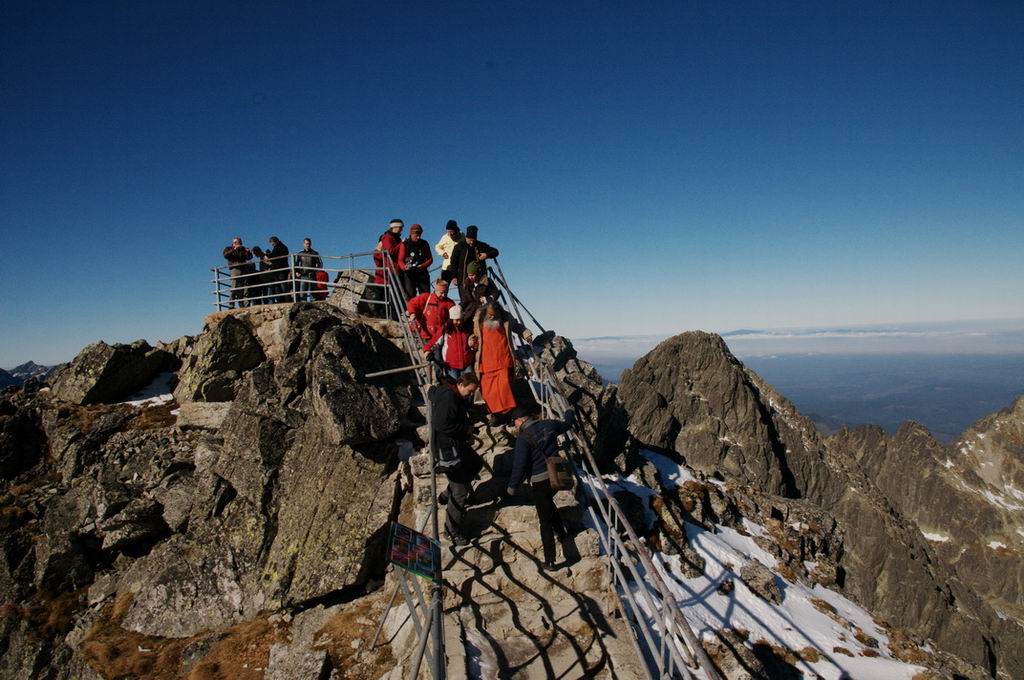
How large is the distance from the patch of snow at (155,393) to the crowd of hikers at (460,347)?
3989 millimetres

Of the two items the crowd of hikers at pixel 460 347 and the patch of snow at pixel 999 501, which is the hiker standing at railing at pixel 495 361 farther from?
the patch of snow at pixel 999 501

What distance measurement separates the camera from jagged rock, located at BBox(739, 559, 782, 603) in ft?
45.2

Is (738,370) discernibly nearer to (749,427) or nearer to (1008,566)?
(749,427)

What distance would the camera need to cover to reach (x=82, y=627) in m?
10.7

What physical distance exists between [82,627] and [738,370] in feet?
215

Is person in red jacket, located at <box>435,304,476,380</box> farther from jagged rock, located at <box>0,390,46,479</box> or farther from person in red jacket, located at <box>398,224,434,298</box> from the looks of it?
jagged rock, located at <box>0,390,46,479</box>

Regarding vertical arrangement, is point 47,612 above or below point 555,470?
below

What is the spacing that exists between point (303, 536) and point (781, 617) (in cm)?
1343

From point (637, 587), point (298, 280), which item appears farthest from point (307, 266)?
point (637, 587)

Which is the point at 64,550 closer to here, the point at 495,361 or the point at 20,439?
the point at 20,439

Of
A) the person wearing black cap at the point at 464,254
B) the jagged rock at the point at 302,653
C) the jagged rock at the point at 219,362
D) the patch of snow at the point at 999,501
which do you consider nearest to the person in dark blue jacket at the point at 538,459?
the jagged rock at the point at 302,653

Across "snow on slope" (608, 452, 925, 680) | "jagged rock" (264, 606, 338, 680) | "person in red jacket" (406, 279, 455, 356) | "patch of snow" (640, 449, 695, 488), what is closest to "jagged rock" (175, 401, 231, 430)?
"person in red jacket" (406, 279, 455, 356)

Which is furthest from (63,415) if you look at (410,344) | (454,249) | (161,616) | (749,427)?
(749,427)

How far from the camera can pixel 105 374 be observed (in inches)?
592
